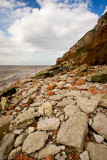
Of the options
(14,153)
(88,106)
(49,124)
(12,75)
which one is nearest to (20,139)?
(14,153)

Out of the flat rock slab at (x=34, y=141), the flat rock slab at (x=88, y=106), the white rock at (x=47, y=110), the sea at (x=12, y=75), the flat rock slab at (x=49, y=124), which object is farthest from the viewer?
the sea at (x=12, y=75)

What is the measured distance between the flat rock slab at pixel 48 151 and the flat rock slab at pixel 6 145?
0.64 metres

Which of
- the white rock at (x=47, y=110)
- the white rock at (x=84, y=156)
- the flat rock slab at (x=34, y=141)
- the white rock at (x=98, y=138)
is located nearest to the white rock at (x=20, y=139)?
the flat rock slab at (x=34, y=141)

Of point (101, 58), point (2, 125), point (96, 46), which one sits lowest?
point (2, 125)

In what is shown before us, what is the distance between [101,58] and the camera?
7.88m

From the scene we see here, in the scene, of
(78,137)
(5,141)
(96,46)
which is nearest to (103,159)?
(78,137)

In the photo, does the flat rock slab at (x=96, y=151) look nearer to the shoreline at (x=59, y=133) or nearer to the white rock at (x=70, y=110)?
the shoreline at (x=59, y=133)

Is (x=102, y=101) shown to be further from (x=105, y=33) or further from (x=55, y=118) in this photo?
(x=105, y=33)

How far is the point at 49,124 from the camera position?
184 cm

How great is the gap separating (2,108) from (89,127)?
313 centimetres

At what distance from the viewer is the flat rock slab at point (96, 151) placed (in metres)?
1.16

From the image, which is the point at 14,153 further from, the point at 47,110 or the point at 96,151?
the point at 96,151

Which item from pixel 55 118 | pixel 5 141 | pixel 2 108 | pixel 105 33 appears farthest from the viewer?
pixel 105 33

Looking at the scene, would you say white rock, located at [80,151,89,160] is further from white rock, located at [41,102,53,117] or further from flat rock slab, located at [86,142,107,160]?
white rock, located at [41,102,53,117]
